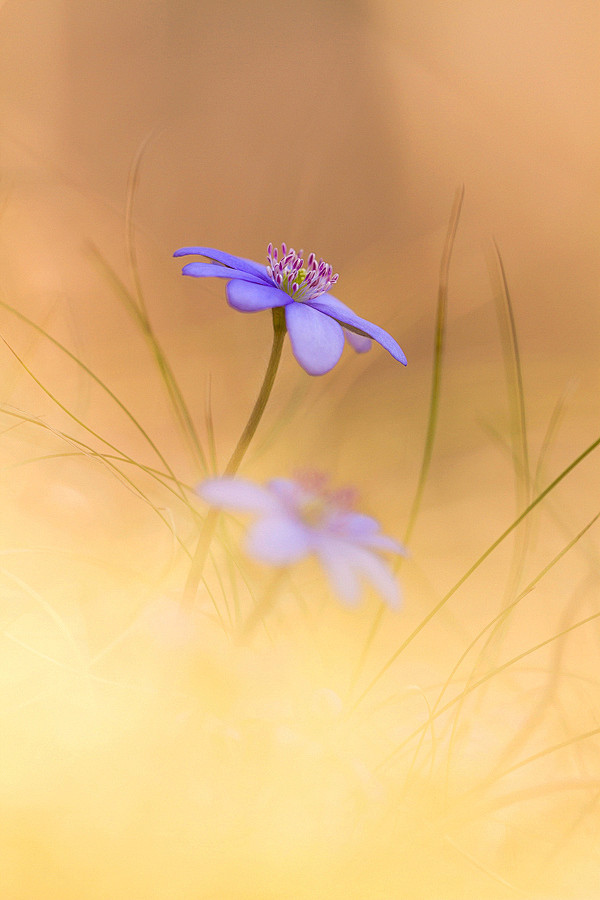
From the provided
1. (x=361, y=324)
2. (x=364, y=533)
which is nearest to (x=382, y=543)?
(x=364, y=533)

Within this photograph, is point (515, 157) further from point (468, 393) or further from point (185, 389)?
point (185, 389)

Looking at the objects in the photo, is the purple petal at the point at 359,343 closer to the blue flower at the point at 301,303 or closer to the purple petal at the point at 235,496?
the blue flower at the point at 301,303

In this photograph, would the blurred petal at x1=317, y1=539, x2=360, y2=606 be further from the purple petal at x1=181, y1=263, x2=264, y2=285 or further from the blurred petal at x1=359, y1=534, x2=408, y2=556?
the purple petal at x1=181, y1=263, x2=264, y2=285

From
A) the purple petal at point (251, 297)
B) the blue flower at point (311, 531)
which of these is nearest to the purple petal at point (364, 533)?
the blue flower at point (311, 531)

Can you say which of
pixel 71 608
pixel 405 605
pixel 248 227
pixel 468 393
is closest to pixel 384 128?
pixel 248 227

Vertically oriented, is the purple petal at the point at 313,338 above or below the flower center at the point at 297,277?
below

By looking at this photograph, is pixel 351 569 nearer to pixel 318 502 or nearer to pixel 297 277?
pixel 318 502
